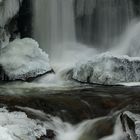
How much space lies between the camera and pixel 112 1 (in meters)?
18.6

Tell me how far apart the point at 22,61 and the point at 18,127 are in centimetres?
613

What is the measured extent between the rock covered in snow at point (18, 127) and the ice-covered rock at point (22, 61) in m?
4.34

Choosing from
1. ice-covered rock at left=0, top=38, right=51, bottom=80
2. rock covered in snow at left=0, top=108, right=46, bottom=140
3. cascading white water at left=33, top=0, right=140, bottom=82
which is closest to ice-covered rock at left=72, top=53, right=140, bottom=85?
ice-covered rock at left=0, top=38, right=51, bottom=80

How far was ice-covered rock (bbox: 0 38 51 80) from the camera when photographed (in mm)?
14547

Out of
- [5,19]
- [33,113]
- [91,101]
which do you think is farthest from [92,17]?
[33,113]

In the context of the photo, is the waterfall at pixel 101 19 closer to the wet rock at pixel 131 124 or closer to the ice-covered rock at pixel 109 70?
the ice-covered rock at pixel 109 70

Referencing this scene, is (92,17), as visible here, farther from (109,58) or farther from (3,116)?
(3,116)

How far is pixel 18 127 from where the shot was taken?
8883 mm

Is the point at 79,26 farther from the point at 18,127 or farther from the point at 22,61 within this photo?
the point at 18,127

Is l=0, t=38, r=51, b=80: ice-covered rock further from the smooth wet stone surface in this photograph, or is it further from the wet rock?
the wet rock

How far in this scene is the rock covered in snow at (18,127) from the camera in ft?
27.4

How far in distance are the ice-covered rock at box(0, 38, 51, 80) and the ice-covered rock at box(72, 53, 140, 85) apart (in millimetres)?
1247

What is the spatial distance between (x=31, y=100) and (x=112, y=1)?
324 inches

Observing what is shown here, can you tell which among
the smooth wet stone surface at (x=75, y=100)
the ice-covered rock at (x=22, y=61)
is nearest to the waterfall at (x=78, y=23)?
the ice-covered rock at (x=22, y=61)
